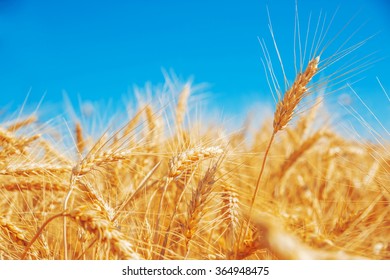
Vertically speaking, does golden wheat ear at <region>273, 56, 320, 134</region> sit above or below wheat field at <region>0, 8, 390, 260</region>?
above

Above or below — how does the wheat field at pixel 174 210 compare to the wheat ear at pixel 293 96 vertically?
below

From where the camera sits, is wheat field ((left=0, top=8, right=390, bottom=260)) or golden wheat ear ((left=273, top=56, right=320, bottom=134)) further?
golden wheat ear ((left=273, top=56, right=320, bottom=134))

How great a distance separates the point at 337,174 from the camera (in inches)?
91.1

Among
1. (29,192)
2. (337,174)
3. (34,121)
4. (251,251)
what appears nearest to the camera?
(251,251)

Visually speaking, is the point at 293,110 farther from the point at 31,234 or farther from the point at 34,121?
the point at 34,121

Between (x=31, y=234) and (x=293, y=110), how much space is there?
0.90 meters

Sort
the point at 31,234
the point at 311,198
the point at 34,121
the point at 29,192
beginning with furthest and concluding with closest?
the point at 34,121 < the point at 311,198 < the point at 29,192 < the point at 31,234

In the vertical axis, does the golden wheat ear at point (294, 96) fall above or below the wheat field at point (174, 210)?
above

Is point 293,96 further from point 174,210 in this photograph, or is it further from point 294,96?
point 174,210

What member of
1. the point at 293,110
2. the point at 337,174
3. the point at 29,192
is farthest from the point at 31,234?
the point at 337,174

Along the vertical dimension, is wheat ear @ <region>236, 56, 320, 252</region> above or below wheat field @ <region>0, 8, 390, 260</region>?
above

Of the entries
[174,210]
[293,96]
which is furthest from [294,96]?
[174,210]

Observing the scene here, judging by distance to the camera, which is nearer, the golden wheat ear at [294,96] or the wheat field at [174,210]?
the wheat field at [174,210]

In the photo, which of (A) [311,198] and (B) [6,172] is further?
→ (A) [311,198]
